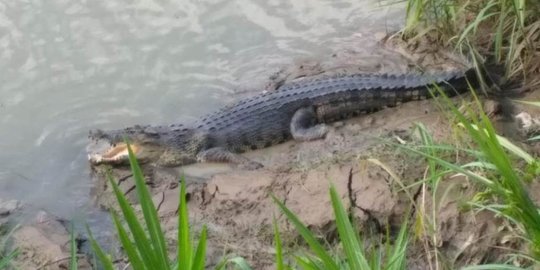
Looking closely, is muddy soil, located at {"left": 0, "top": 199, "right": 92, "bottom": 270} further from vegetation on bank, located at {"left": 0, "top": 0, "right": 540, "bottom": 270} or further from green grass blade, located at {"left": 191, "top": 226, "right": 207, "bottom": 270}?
green grass blade, located at {"left": 191, "top": 226, "right": 207, "bottom": 270}

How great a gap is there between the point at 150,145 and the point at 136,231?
3086 mm

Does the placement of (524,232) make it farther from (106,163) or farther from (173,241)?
(106,163)

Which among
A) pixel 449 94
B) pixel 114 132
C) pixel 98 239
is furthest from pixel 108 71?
pixel 449 94

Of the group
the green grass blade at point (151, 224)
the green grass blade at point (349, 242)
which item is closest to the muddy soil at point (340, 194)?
the green grass blade at point (349, 242)

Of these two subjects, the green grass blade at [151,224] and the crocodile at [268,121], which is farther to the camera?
the crocodile at [268,121]

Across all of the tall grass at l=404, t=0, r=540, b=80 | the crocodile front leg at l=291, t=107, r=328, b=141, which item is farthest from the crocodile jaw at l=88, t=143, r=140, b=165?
the tall grass at l=404, t=0, r=540, b=80

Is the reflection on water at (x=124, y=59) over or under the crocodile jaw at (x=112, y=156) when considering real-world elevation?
over

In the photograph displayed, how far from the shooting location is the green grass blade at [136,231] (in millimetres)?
2453

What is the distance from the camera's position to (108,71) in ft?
21.5

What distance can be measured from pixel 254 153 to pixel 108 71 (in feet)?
5.49

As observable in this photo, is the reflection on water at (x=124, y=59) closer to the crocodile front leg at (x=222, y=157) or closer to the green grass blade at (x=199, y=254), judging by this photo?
the crocodile front leg at (x=222, y=157)

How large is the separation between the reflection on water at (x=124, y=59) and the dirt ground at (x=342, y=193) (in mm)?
705

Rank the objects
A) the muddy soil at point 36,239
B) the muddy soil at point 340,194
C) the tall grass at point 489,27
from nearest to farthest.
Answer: the muddy soil at point 340,194 < the muddy soil at point 36,239 < the tall grass at point 489,27

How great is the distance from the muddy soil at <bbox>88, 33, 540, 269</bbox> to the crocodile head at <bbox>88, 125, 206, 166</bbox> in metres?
0.11
